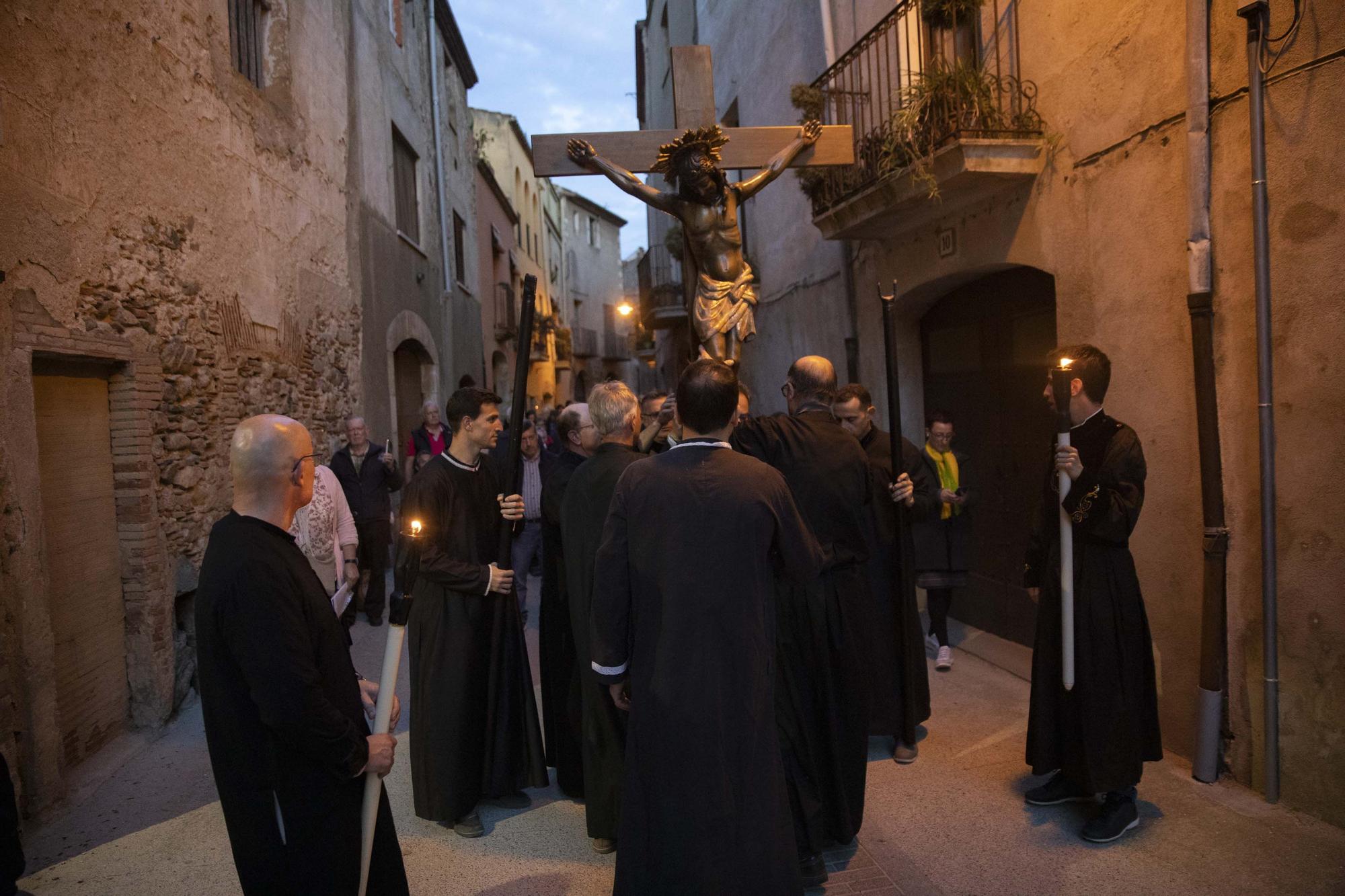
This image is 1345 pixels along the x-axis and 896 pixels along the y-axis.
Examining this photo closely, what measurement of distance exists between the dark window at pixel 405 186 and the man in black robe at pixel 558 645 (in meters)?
8.64

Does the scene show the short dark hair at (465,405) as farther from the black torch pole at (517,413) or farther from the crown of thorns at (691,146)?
the crown of thorns at (691,146)

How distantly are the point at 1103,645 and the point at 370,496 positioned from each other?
19.8ft

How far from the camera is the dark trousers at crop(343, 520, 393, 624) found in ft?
25.3

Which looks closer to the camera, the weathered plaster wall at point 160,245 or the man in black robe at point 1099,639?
the man in black robe at point 1099,639

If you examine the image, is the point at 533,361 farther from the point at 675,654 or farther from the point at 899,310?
the point at 675,654

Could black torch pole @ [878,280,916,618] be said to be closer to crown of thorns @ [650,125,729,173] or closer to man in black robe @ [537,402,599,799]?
crown of thorns @ [650,125,729,173]

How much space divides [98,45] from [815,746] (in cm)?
534

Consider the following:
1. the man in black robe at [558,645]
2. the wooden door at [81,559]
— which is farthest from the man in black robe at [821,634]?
the wooden door at [81,559]

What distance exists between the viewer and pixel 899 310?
7137 millimetres

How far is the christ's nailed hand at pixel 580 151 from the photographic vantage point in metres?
4.34

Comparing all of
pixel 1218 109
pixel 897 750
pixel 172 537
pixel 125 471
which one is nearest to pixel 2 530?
pixel 125 471

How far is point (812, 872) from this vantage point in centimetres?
329

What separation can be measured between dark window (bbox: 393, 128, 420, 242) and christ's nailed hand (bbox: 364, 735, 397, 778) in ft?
34.3

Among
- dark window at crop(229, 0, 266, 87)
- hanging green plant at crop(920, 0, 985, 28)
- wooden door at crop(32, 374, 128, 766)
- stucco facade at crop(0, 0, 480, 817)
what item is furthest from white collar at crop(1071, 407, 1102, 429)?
dark window at crop(229, 0, 266, 87)
